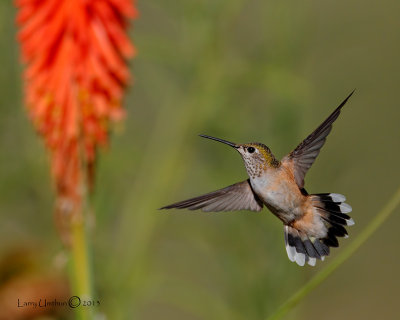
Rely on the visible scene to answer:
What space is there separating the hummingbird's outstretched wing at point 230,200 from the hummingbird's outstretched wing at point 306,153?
0.20 meters

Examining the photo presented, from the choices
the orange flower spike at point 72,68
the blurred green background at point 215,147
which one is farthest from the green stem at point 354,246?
the blurred green background at point 215,147

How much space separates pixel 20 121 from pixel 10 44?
0.41m

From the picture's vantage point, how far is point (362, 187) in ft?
14.1

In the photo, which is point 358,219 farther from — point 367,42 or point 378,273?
point 367,42

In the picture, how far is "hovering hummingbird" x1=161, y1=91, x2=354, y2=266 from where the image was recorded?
2.88 metres

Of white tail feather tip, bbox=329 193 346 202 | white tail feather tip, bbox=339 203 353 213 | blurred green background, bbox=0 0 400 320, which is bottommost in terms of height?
blurred green background, bbox=0 0 400 320

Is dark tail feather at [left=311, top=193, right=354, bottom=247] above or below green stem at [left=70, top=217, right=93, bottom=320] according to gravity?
above

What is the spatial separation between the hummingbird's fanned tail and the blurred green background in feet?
2.25

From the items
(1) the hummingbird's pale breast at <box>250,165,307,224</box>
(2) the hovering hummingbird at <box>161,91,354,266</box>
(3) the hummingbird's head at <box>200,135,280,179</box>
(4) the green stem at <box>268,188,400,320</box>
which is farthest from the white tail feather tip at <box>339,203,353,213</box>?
(4) the green stem at <box>268,188,400,320</box>

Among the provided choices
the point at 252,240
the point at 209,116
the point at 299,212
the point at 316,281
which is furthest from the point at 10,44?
the point at 316,281

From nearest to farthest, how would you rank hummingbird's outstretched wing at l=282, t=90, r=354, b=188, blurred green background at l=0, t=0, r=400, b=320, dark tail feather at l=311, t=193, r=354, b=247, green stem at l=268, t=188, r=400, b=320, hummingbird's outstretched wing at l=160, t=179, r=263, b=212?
green stem at l=268, t=188, r=400, b=320 < hummingbird's outstretched wing at l=160, t=179, r=263, b=212 < hummingbird's outstretched wing at l=282, t=90, r=354, b=188 < dark tail feather at l=311, t=193, r=354, b=247 < blurred green background at l=0, t=0, r=400, b=320

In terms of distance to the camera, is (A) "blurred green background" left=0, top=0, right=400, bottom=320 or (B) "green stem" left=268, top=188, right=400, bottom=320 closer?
(B) "green stem" left=268, top=188, right=400, bottom=320

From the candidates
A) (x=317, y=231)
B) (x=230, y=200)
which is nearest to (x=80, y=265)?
(x=230, y=200)

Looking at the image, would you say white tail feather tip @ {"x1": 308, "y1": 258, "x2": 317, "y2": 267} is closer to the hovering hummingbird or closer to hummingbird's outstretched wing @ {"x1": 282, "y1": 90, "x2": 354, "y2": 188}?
the hovering hummingbird
